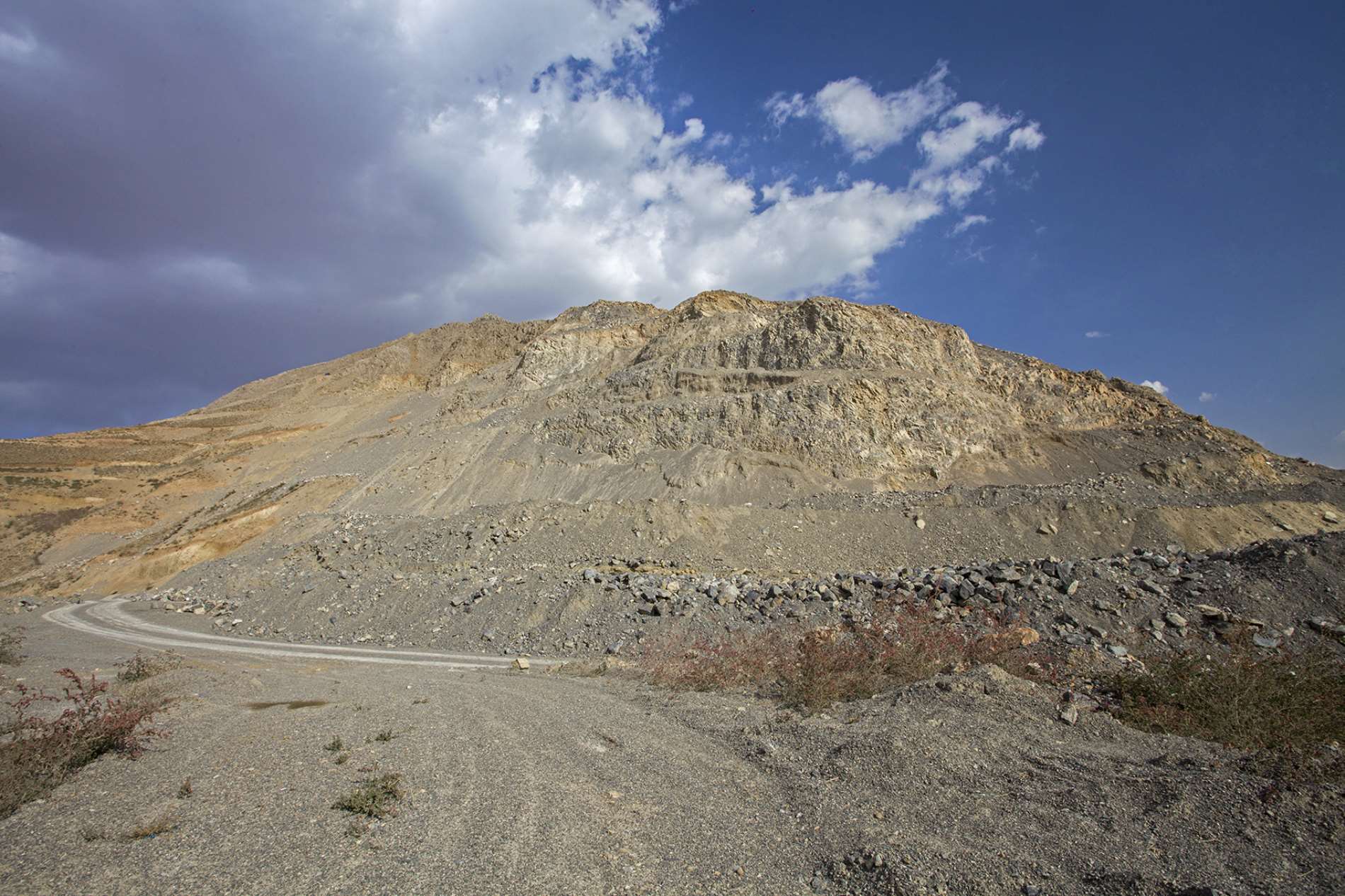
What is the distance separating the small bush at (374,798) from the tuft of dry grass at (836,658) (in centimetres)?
517

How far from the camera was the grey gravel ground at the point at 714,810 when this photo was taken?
4055 mm

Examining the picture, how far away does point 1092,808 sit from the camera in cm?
477

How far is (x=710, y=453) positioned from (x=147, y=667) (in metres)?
25.8

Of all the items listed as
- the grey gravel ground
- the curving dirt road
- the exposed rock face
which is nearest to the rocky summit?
the grey gravel ground

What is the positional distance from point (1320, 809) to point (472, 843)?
6.36 metres

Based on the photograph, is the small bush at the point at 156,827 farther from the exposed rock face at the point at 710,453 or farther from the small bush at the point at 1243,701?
the exposed rock face at the point at 710,453

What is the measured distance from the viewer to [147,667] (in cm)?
1162

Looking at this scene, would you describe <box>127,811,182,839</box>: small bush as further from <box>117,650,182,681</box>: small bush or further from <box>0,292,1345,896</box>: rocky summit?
<box>117,650,182,681</box>: small bush

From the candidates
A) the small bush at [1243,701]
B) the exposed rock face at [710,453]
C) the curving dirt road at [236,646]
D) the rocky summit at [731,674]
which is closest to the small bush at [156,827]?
the rocky summit at [731,674]

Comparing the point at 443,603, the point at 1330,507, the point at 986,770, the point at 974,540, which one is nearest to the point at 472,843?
the point at 986,770

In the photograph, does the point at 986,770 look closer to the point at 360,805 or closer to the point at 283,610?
the point at 360,805

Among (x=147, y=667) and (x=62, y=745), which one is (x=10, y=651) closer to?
(x=147, y=667)

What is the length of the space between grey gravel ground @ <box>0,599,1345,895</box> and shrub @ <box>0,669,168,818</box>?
211 mm

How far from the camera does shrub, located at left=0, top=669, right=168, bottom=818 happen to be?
199 inches
